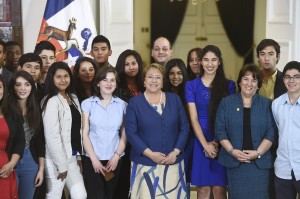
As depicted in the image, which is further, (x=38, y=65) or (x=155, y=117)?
(x=38, y=65)

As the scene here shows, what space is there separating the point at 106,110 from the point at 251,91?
3.26ft

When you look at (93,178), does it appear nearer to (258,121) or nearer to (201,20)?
(258,121)

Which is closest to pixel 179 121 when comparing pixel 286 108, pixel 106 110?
pixel 106 110

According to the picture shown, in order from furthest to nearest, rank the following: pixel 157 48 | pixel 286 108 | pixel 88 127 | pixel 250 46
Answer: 1. pixel 250 46
2. pixel 157 48
3. pixel 88 127
4. pixel 286 108

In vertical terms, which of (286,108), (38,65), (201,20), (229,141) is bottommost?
(229,141)

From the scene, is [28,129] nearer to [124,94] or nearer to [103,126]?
[103,126]

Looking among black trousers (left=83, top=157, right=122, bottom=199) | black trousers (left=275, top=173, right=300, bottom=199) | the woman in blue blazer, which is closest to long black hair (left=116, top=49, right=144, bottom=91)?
the woman in blue blazer

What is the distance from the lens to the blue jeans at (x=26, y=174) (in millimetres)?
3213

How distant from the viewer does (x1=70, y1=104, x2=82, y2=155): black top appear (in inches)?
135

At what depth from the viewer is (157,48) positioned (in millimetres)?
4195

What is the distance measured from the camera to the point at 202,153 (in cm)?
360

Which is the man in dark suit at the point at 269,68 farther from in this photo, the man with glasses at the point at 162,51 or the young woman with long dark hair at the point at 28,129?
the young woman with long dark hair at the point at 28,129

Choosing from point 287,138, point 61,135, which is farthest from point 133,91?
point 287,138

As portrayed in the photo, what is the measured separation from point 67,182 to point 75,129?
364 mm
